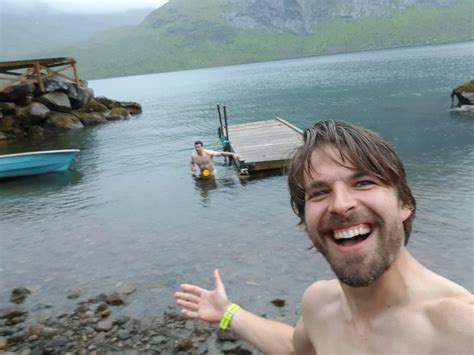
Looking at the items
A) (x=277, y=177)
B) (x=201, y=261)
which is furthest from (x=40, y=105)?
(x=201, y=261)

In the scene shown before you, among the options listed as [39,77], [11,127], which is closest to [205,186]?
[11,127]

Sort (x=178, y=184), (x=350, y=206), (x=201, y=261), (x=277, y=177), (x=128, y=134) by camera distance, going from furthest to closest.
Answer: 1. (x=128, y=134)
2. (x=178, y=184)
3. (x=277, y=177)
4. (x=201, y=261)
5. (x=350, y=206)

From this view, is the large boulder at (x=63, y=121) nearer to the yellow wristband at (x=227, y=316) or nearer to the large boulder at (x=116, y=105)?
the large boulder at (x=116, y=105)

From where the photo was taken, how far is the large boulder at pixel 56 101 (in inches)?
1582

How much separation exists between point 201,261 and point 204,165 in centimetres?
848

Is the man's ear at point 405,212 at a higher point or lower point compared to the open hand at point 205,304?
higher

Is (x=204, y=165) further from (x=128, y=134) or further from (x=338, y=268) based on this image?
(x=128, y=134)

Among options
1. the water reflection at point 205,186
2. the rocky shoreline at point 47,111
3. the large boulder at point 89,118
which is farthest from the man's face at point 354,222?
the large boulder at point 89,118

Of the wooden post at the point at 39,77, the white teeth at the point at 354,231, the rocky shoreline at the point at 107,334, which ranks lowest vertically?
the rocky shoreline at the point at 107,334

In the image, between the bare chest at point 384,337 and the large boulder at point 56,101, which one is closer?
the bare chest at point 384,337

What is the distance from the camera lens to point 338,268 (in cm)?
217

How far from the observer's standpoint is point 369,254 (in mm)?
2109

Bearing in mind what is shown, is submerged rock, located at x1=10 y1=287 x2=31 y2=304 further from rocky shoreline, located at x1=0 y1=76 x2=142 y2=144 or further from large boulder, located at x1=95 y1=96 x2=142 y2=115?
large boulder, located at x1=95 y1=96 x2=142 y2=115

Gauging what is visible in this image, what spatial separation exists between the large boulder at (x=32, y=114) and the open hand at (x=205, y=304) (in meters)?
39.4
